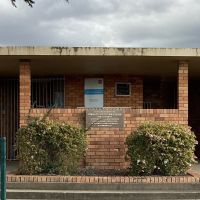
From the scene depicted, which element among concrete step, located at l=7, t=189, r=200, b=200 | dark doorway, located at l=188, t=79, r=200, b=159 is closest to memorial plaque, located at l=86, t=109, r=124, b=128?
concrete step, located at l=7, t=189, r=200, b=200

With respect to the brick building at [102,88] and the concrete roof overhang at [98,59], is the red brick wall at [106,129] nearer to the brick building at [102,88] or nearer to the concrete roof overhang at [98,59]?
the brick building at [102,88]

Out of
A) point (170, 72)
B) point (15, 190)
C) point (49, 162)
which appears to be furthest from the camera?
point (170, 72)

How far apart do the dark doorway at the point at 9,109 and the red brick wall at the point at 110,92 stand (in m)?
1.99

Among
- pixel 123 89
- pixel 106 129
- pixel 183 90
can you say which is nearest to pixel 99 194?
pixel 106 129

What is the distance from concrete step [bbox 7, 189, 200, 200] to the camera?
1092 cm

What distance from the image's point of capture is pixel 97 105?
16.2 meters

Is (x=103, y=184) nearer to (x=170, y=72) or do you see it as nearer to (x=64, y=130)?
(x=64, y=130)

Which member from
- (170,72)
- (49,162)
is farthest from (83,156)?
(170,72)

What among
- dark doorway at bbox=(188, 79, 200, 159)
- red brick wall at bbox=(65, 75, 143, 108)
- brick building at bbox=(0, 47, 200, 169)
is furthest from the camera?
dark doorway at bbox=(188, 79, 200, 159)

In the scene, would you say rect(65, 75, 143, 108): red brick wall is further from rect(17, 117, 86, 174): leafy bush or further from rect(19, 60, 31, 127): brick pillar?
rect(17, 117, 86, 174): leafy bush

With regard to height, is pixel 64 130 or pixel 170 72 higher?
pixel 170 72

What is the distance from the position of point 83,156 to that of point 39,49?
2.51 metres

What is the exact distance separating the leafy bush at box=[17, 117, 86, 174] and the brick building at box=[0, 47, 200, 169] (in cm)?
71

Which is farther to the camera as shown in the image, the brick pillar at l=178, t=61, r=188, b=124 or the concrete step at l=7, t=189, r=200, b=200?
the brick pillar at l=178, t=61, r=188, b=124
